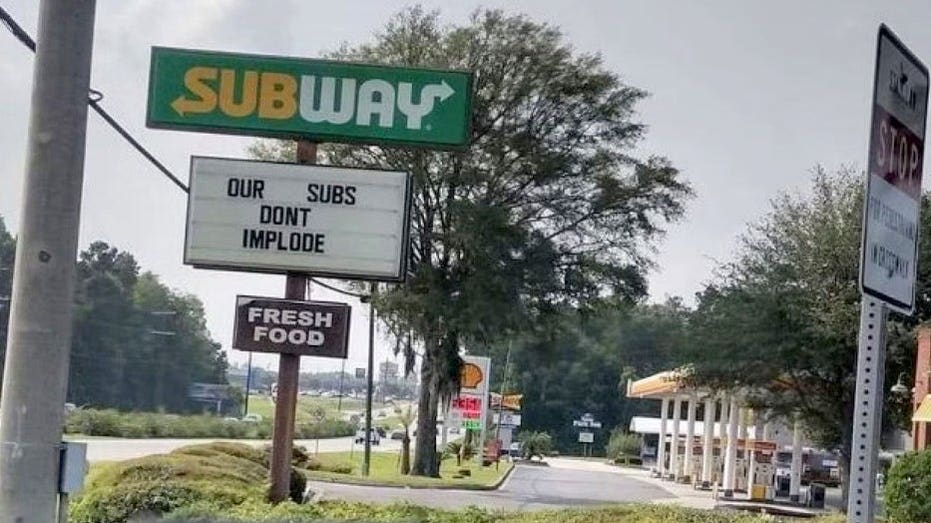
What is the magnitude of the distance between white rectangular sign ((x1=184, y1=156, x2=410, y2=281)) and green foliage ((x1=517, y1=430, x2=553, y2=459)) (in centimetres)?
7509

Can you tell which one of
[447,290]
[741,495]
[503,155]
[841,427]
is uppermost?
[503,155]

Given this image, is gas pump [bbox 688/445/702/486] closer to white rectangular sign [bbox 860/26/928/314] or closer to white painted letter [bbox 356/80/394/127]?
white painted letter [bbox 356/80/394/127]

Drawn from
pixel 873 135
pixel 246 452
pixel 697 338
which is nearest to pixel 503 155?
pixel 697 338

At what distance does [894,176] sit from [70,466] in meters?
5.68

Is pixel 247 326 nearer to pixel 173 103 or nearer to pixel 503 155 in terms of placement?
pixel 173 103

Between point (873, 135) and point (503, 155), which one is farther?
point (503, 155)

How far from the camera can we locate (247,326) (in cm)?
1438

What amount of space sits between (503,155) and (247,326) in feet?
107

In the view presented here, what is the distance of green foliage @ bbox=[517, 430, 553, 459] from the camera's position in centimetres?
8881

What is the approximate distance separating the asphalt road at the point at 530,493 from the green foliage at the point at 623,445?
27361mm

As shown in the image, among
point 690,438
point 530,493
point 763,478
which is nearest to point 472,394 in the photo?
point 530,493

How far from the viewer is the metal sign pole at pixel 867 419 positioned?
391 centimetres

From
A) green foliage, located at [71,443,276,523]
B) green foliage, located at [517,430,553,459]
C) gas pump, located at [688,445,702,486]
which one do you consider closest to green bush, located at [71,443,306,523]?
green foliage, located at [71,443,276,523]

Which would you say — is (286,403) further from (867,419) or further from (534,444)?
(534,444)
